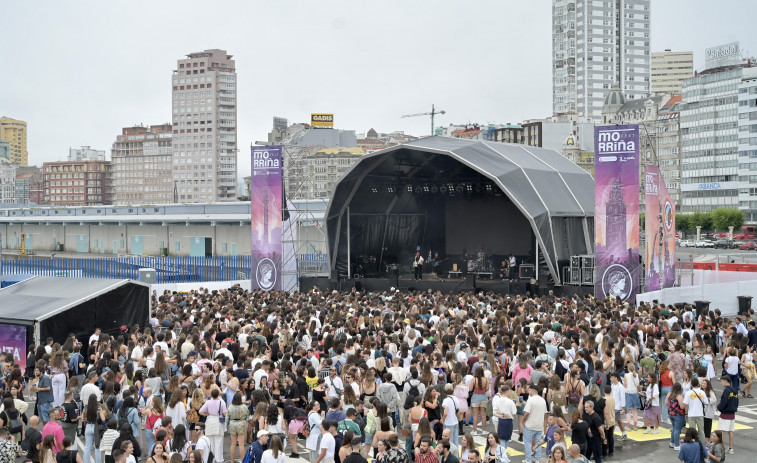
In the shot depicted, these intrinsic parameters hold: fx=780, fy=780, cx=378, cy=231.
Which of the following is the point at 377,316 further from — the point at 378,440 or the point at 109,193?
the point at 109,193

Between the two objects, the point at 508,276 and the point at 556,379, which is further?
the point at 508,276

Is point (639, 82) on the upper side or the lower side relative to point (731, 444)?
upper

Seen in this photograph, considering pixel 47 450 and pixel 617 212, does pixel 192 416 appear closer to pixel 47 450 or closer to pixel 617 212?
pixel 47 450

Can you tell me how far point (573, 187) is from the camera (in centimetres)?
3281

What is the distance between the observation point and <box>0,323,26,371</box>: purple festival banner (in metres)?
16.4

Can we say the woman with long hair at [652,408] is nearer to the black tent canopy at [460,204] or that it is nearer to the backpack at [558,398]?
the backpack at [558,398]

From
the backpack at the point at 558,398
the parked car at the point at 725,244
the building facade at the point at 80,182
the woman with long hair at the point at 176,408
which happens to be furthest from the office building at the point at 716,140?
Result: the building facade at the point at 80,182

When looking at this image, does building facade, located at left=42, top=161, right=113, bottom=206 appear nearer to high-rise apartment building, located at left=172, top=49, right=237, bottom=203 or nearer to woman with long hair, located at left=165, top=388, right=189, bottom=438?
high-rise apartment building, located at left=172, top=49, right=237, bottom=203

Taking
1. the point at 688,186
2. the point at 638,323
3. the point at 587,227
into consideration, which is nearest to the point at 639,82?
the point at 688,186

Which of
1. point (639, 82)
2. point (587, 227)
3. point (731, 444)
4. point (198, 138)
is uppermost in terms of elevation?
point (639, 82)

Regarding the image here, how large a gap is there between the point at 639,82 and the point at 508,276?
13231 cm

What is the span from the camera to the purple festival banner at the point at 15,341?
53.8ft

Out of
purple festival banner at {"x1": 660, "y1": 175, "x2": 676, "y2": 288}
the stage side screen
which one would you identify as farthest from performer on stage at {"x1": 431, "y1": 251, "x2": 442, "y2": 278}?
purple festival banner at {"x1": 660, "y1": 175, "x2": 676, "y2": 288}

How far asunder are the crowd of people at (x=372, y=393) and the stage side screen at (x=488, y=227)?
682 inches
